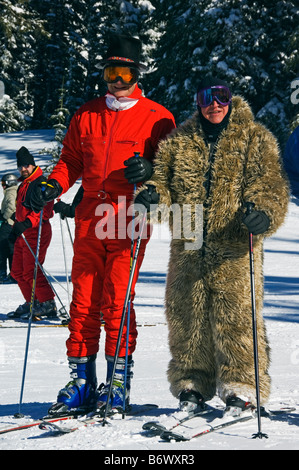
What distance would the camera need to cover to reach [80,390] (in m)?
4.09

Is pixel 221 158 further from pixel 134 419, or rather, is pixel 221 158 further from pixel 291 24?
pixel 291 24

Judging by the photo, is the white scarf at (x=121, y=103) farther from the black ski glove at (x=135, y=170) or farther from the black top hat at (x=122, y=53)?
the black ski glove at (x=135, y=170)

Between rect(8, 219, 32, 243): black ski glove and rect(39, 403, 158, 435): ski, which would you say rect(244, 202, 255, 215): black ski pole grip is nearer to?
rect(39, 403, 158, 435): ski

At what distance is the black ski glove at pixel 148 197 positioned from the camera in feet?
12.7

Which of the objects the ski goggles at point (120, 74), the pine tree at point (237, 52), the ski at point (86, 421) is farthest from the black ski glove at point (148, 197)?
the pine tree at point (237, 52)

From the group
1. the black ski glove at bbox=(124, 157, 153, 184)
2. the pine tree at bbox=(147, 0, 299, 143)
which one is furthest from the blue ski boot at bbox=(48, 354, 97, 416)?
the pine tree at bbox=(147, 0, 299, 143)

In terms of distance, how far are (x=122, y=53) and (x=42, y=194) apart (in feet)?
3.24

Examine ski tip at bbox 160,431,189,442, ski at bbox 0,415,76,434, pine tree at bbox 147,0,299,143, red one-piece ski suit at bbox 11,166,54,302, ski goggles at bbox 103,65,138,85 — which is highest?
pine tree at bbox 147,0,299,143

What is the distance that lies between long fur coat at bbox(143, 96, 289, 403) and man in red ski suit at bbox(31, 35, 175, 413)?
0.81 feet

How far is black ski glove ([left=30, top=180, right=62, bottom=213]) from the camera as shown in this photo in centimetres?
417

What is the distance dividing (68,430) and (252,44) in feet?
61.4

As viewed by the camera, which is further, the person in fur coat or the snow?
the person in fur coat

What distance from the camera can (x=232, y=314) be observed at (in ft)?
12.8

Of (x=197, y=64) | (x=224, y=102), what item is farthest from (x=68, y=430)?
(x=197, y=64)
